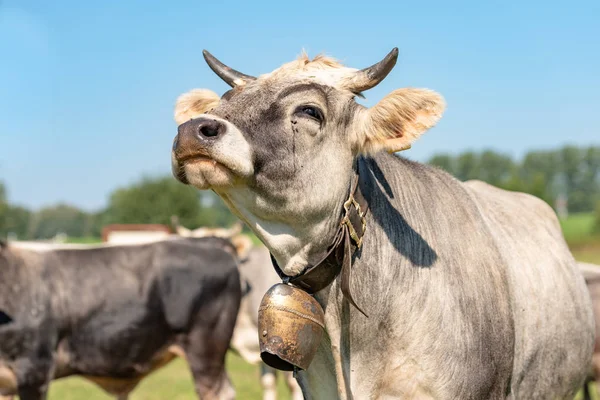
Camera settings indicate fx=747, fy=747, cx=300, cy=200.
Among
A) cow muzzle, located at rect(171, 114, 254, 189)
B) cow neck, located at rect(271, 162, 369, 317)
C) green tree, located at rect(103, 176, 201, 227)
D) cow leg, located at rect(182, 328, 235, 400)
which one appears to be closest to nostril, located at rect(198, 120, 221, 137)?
cow muzzle, located at rect(171, 114, 254, 189)

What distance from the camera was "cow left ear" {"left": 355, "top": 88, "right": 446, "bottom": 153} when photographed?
3.22 m

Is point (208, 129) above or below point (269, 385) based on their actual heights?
above

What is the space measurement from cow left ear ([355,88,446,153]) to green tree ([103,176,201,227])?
65812 mm

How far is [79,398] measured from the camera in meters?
11.9

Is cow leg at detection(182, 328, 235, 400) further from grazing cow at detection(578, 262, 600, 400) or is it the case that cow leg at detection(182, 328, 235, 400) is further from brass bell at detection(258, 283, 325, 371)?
brass bell at detection(258, 283, 325, 371)

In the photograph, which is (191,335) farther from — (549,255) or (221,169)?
(221,169)

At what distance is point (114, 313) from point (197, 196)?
212 feet

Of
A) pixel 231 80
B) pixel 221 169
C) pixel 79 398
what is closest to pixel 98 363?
pixel 79 398

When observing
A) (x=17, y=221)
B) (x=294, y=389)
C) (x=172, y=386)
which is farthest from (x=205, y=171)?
(x=17, y=221)

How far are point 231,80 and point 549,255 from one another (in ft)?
7.14

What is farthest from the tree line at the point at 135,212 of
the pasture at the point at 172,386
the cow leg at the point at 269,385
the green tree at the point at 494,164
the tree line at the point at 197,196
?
the cow leg at the point at 269,385

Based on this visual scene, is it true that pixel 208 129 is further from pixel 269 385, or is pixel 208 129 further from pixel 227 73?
pixel 269 385

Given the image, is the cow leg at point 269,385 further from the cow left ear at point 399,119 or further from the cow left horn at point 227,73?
the cow left ear at point 399,119

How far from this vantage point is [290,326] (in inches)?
123
